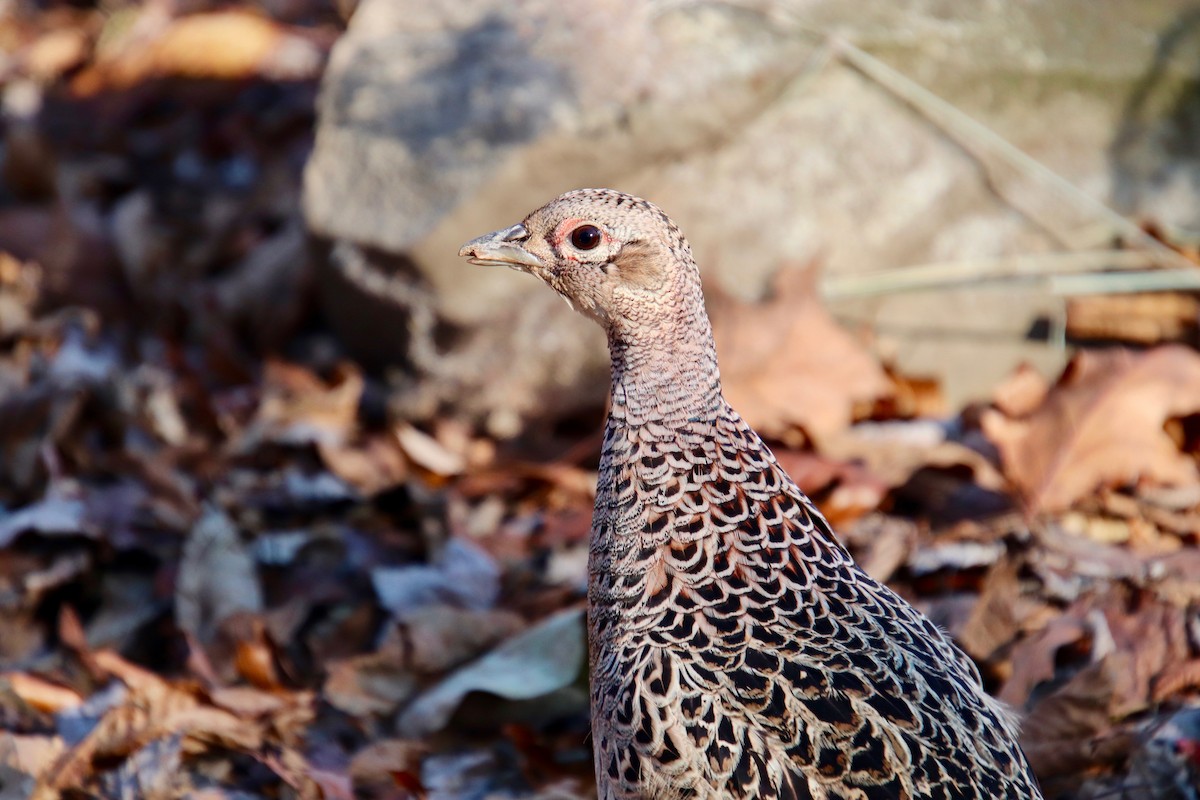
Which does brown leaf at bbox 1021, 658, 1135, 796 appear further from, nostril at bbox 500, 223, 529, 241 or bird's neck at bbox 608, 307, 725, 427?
nostril at bbox 500, 223, 529, 241

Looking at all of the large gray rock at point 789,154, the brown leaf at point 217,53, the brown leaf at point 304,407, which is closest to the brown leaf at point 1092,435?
the large gray rock at point 789,154

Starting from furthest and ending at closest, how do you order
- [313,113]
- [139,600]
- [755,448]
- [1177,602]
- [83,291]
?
[313,113], [83,291], [139,600], [1177,602], [755,448]

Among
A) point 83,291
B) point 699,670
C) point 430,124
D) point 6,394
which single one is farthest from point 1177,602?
point 83,291

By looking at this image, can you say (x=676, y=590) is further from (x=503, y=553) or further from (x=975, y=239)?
(x=975, y=239)

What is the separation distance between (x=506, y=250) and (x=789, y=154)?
8.86 ft

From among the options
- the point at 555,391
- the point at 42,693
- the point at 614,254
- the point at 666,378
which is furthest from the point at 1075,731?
the point at 42,693

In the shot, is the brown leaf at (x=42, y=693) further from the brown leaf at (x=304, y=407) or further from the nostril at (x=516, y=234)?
the nostril at (x=516, y=234)

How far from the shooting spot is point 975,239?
5.89 metres

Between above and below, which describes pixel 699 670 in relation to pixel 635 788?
above

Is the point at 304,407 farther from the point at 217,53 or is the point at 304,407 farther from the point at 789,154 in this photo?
the point at 217,53

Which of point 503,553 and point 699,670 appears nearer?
point 699,670

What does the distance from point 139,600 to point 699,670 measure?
2.73 meters

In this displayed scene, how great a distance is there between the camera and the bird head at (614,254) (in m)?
3.29

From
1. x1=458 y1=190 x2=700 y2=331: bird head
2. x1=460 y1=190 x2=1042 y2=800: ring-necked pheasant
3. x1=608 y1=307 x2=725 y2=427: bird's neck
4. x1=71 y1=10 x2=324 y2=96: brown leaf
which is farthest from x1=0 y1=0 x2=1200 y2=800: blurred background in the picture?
x1=71 y1=10 x2=324 y2=96: brown leaf
